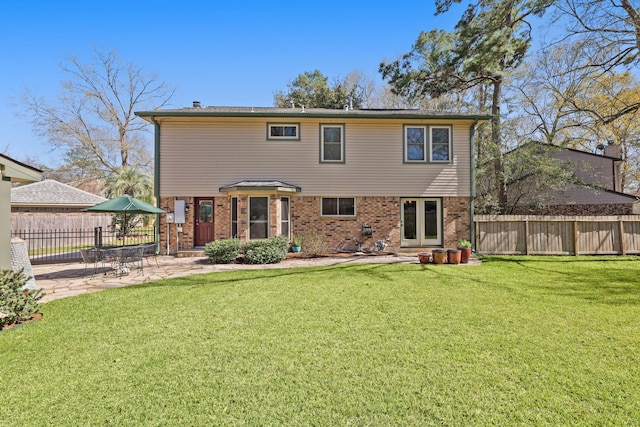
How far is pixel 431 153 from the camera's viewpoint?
12.9 m

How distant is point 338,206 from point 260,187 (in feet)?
11.2

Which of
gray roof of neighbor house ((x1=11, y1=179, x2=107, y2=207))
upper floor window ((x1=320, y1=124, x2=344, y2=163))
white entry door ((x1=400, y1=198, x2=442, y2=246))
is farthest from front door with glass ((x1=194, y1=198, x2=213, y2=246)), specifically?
gray roof of neighbor house ((x1=11, y1=179, x2=107, y2=207))

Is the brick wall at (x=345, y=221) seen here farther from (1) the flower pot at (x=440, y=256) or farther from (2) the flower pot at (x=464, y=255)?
(1) the flower pot at (x=440, y=256)

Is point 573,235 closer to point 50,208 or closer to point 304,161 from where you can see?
point 304,161

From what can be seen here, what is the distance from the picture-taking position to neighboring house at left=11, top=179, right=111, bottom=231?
55.2ft

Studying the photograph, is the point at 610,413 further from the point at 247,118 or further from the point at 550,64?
the point at 550,64

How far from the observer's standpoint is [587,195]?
53.3ft

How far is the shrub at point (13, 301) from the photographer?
14.6 ft

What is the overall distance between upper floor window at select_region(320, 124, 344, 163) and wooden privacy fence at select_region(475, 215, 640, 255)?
7122mm

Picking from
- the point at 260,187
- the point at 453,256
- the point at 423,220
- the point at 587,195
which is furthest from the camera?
the point at 587,195

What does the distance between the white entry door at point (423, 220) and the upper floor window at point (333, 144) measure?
11.2ft

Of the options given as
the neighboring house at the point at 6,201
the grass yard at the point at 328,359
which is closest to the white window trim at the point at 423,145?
the grass yard at the point at 328,359

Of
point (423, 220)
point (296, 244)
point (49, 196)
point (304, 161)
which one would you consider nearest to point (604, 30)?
point (423, 220)

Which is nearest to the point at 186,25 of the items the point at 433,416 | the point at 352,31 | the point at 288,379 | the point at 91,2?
the point at 91,2
